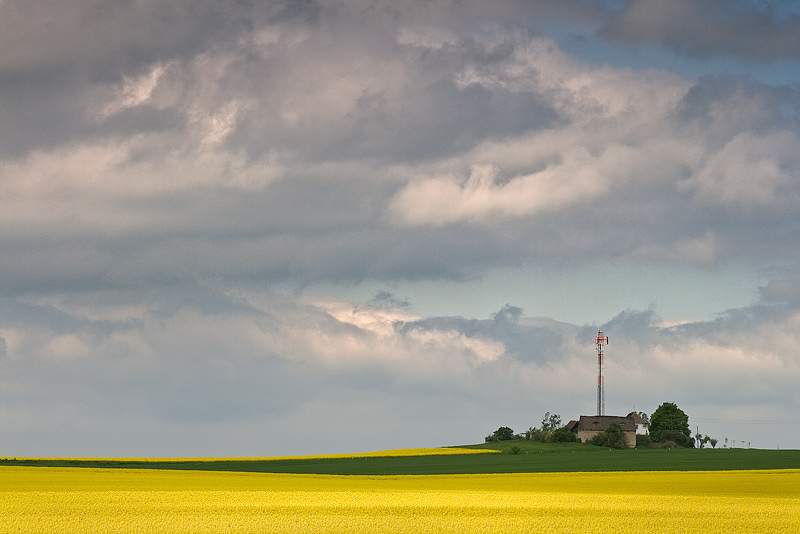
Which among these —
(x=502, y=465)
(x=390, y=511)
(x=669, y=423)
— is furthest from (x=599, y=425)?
(x=390, y=511)

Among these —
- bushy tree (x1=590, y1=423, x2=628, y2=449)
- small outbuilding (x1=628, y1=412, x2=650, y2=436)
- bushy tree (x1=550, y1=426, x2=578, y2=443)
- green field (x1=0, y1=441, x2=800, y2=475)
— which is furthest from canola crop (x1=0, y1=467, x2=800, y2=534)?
small outbuilding (x1=628, y1=412, x2=650, y2=436)

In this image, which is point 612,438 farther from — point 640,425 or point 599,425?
point 640,425

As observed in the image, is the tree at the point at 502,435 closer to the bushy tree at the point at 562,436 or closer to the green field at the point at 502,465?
the bushy tree at the point at 562,436

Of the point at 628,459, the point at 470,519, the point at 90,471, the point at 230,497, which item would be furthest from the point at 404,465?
the point at 470,519

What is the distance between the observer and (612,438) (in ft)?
447

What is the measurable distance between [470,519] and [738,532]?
29.8 ft

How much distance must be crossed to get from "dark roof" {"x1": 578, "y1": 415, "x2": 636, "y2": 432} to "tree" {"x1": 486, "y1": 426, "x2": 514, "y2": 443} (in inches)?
472

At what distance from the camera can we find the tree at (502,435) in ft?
507

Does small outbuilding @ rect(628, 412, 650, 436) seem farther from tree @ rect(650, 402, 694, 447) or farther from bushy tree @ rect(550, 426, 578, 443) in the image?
bushy tree @ rect(550, 426, 578, 443)

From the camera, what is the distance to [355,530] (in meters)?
30.6

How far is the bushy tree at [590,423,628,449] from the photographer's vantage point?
444 feet

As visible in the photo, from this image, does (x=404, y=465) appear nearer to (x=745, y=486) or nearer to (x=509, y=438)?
(x=745, y=486)

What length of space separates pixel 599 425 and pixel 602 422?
125cm

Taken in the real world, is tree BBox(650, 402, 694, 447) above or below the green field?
above
